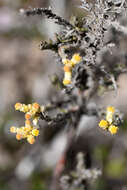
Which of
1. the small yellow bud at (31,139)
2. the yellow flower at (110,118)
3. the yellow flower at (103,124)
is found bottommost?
the small yellow bud at (31,139)

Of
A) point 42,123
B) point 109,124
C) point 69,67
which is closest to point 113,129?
point 109,124

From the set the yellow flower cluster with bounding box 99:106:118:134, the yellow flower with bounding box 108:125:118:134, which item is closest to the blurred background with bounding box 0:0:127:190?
the yellow flower cluster with bounding box 99:106:118:134

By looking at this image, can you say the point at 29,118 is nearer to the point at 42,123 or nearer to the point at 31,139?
the point at 31,139

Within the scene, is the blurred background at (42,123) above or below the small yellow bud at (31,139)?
above

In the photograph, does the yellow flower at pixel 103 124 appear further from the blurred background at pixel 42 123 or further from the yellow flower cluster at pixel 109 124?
the blurred background at pixel 42 123

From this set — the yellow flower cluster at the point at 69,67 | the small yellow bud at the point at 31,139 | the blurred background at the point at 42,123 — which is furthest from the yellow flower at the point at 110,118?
the blurred background at the point at 42,123

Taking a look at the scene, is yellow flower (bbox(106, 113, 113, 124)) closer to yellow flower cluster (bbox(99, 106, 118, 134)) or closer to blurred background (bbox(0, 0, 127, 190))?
yellow flower cluster (bbox(99, 106, 118, 134))

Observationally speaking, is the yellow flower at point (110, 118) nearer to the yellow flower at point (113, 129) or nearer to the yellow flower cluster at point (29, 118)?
the yellow flower at point (113, 129)

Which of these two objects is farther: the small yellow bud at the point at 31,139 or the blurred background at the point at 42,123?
the blurred background at the point at 42,123
